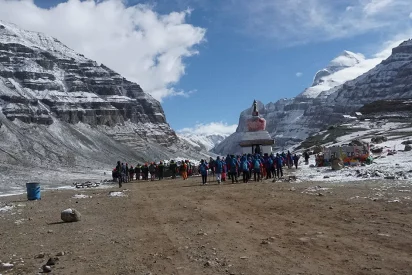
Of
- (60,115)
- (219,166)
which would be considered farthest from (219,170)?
(60,115)

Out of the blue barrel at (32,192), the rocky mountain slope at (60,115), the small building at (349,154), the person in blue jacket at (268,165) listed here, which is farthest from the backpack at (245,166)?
the rocky mountain slope at (60,115)

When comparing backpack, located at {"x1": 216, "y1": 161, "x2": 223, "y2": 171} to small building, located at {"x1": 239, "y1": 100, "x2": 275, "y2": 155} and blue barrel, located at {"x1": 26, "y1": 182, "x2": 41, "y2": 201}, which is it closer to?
blue barrel, located at {"x1": 26, "y1": 182, "x2": 41, "y2": 201}

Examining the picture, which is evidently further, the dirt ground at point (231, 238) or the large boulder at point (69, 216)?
the large boulder at point (69, 216)

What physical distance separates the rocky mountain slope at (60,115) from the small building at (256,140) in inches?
2385

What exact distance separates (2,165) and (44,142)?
33855 mm

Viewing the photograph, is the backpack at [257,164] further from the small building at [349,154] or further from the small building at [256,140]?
the small building at [256,140]

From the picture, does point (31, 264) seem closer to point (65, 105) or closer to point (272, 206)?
point (272, 206)

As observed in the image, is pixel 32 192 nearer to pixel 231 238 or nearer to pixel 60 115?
pixel 231 238

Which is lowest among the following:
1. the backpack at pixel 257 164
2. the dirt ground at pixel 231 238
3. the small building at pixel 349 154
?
the dirt ground at pixel 231 238

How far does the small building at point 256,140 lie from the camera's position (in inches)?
2174

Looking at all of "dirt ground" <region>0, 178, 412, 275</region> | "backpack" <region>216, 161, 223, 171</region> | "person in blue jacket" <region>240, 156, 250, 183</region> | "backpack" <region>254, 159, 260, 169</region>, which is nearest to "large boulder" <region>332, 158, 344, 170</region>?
"backpack" <region>254, 159, 260, 169</region>

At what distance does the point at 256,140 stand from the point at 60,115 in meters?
119

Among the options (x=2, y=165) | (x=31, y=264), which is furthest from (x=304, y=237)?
(x=2, y=165)

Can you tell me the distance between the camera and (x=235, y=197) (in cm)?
1894
